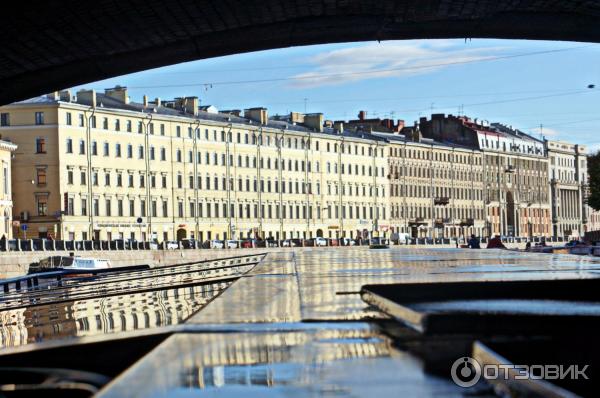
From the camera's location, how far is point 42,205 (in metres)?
79.1

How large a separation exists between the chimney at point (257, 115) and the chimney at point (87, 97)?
63.9 feet

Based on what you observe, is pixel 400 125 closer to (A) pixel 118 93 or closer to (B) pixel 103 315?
(A) pixel 118 93

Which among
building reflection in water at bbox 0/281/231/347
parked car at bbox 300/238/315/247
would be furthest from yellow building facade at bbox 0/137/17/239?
building reflection in water at bbox 0/281/231/347

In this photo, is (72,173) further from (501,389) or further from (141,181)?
(501,389)

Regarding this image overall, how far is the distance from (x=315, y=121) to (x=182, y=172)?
19903 mm

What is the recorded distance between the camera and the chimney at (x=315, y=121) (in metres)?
108

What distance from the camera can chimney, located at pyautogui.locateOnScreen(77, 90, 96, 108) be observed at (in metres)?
82.4

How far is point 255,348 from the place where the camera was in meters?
4.16

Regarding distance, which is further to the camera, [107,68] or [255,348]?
[107,68]

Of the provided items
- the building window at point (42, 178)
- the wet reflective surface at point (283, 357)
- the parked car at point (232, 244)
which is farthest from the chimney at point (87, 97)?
the wet reflective surface at point (283, 357)

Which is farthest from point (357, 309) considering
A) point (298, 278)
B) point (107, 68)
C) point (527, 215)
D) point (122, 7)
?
point (527, 215)

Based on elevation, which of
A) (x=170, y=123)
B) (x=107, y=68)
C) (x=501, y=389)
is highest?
(x=170, y=123)

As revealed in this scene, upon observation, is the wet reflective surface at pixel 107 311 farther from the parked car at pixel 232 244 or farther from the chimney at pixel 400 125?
the chimney at pixel 400 125

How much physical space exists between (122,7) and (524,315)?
25.2ft
